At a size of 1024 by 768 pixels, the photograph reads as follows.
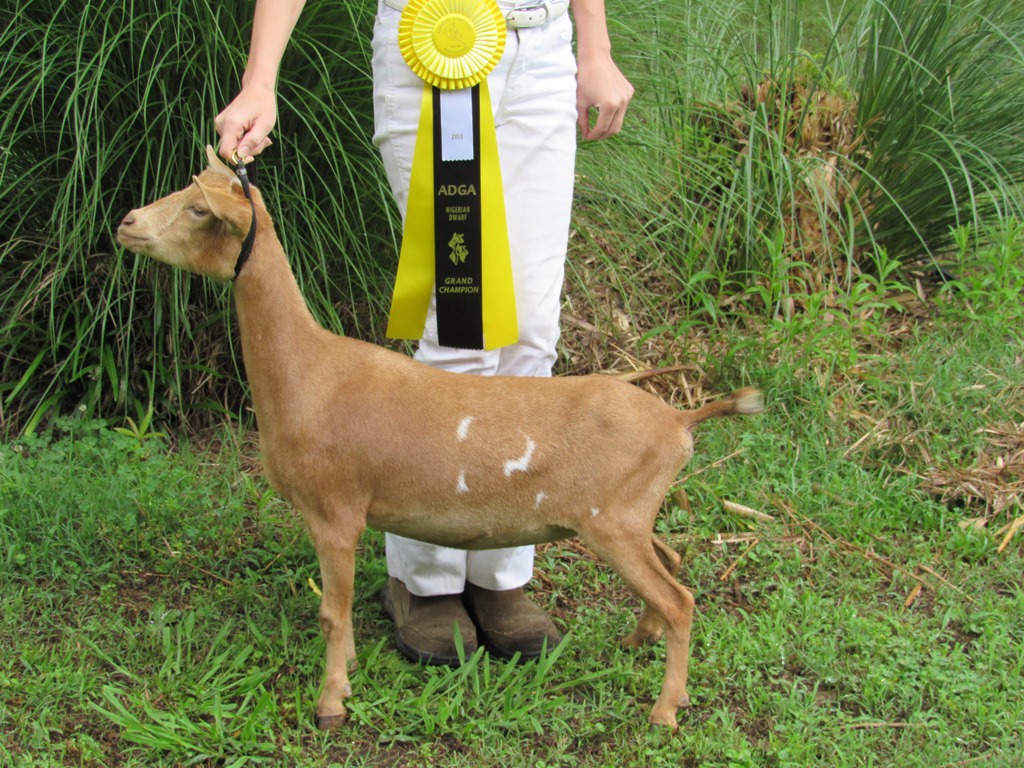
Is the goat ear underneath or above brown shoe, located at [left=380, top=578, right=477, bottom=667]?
above

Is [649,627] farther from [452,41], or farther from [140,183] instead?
[140,183]

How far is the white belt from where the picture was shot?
9.39ft

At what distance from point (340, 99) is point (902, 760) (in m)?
3.00

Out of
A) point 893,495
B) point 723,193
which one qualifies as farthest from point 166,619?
point 723,193

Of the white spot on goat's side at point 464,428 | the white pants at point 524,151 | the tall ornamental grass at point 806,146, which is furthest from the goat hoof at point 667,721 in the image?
the tall ornamental grass at point 806,146

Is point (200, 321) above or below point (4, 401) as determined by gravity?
above

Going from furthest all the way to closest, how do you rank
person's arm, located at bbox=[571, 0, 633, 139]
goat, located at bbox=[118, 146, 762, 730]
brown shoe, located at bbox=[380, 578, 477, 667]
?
brown shoe, located at bbox=[380, 578, 477, 667] < person's arm, located at bbox=[571, 0, 633, 139] < goat, located at bbox=[118, 146, 762, 730]

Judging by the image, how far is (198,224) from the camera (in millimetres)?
2586

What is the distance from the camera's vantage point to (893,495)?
4008 millimetres

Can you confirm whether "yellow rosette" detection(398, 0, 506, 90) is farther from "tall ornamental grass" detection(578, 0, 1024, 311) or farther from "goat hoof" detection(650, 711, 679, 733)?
"tall ornamental grass" detection(578, 0, 1024, 311)

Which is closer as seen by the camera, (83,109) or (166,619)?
(166,619)

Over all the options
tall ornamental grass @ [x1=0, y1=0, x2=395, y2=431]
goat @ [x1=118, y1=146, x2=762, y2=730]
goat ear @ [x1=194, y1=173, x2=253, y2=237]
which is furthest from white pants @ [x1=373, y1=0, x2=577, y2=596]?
tall ornamental grass @ [x1=0, y1=0, x2=395, y2=431]

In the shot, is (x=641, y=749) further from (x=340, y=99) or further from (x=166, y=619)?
(x=340, y=99)

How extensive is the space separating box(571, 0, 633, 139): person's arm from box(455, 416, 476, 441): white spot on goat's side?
2.95 ft
